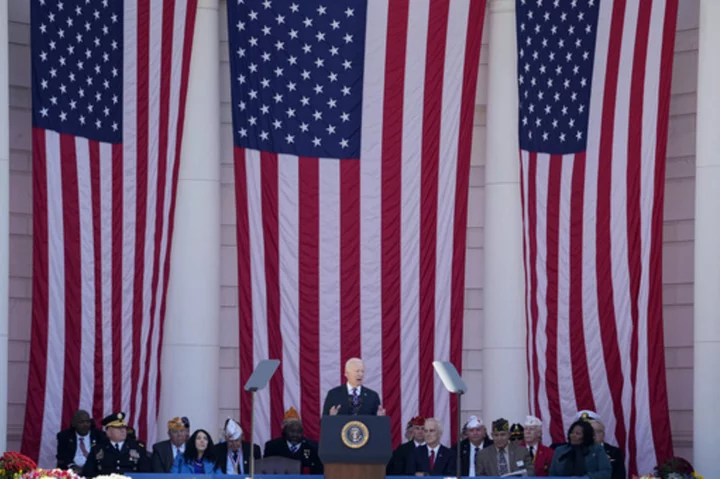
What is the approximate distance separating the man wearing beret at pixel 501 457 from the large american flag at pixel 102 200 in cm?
561

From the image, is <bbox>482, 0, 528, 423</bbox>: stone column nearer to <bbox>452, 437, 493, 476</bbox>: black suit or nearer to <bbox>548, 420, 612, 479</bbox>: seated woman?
<bbox>452, 437, 493, 476</bbox>: black suit

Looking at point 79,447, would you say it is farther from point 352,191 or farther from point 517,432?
point 517,432

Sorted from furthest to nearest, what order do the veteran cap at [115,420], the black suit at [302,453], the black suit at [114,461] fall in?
the black suit at [302,453]
the veteran cap at [115,420]
the black suit at [114,461]

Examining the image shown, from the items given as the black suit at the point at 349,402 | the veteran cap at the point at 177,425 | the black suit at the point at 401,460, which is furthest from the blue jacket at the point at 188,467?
the black suit at the point at 349,402

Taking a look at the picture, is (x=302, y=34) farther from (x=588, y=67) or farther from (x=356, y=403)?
(x=356, y=403)

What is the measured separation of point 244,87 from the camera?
81.4ft

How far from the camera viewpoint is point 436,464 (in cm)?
2122

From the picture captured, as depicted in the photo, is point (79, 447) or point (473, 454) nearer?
point (473, 454)

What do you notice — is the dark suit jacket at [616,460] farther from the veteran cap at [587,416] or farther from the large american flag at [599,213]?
the large american flag at [599,213]

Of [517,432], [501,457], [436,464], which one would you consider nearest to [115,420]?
[436,464]

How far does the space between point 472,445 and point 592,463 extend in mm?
2183

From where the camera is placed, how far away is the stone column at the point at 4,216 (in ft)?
72.6

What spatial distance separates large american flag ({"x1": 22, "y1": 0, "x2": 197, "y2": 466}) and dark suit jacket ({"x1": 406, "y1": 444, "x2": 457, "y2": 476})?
15.2ft

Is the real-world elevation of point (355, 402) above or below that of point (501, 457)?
above
